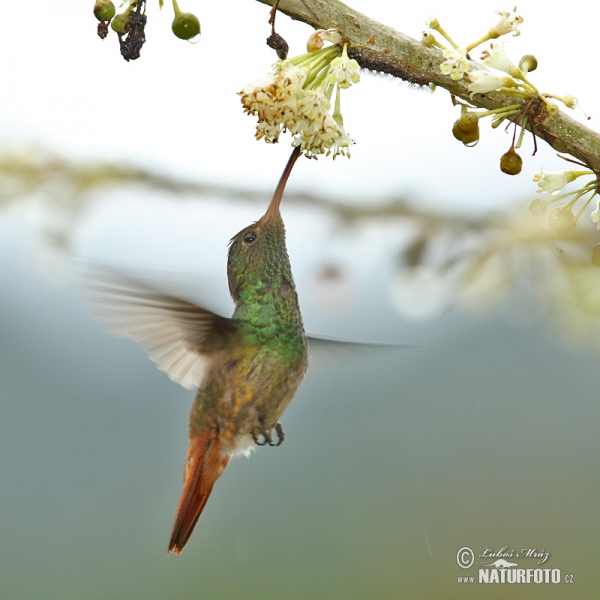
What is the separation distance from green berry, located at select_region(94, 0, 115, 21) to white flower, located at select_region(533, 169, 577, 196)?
2.84ft

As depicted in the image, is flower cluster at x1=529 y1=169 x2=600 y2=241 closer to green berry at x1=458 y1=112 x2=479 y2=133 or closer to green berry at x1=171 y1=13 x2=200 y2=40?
green berry at x1=458 y1=112 x2=479 y2=133

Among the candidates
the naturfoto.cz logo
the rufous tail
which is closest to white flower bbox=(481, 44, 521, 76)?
the rufous tail

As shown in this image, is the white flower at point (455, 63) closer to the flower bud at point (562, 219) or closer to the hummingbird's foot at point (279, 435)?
the flower bud at point (562, 219)

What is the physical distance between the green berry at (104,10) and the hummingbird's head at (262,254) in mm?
571

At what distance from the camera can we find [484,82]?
4.13ft

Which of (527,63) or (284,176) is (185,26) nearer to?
(284,176)

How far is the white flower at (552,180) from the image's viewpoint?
55.3 inches

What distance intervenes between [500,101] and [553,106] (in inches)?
3.6

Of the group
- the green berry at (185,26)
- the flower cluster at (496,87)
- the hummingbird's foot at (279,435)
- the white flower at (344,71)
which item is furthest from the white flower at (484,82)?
the hummingbird's foot at (279,435)

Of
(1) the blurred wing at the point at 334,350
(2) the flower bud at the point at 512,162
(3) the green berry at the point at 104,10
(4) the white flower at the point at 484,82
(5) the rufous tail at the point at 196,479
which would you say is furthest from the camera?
(1) the blurred wing at the point at 334,350

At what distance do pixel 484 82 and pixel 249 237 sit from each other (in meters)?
0.81

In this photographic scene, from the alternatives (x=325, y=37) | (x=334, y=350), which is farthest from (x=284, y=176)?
(x=334, y=350)

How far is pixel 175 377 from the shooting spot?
1.92 m

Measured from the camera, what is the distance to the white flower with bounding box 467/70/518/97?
4.12 feet
